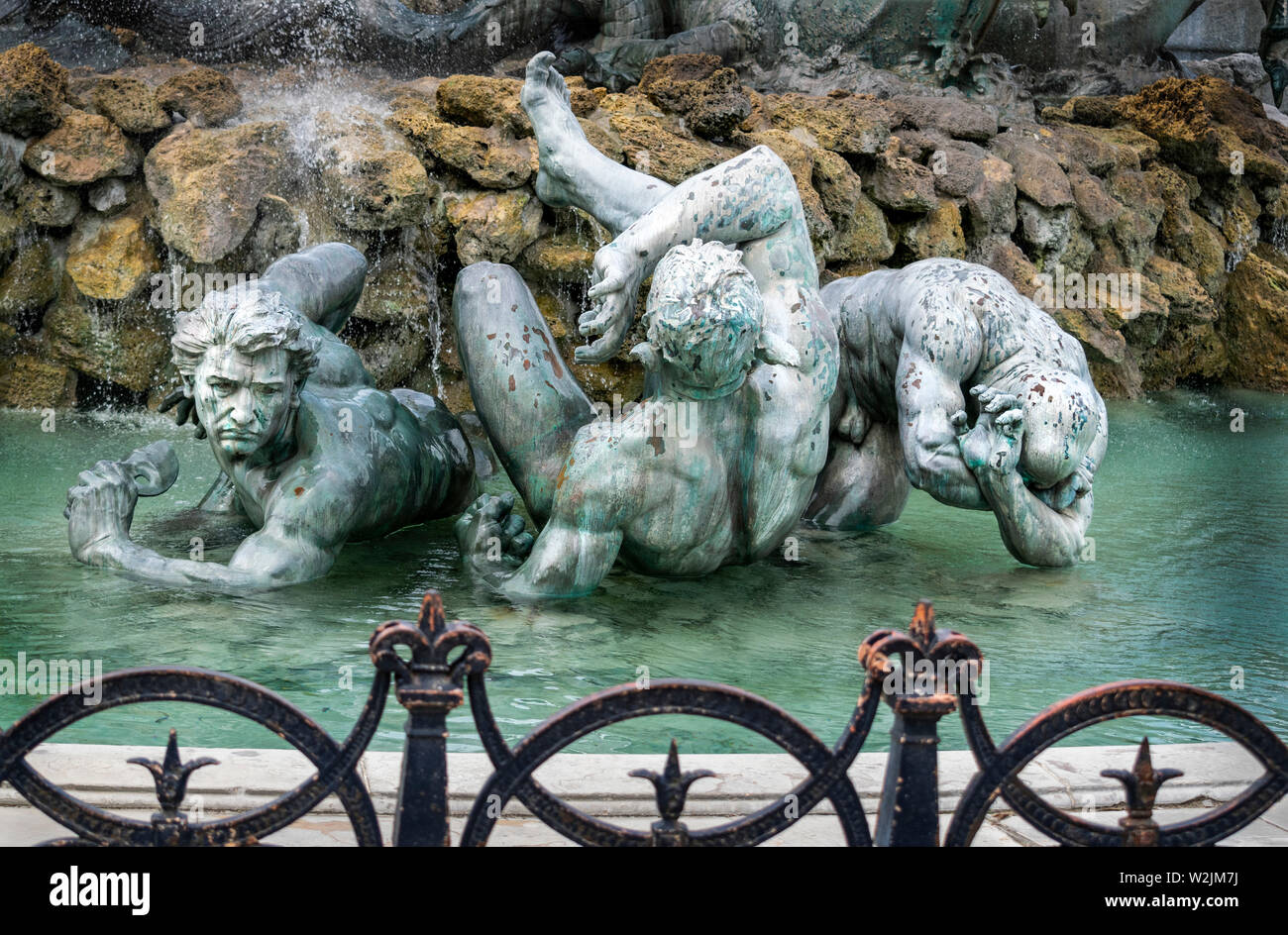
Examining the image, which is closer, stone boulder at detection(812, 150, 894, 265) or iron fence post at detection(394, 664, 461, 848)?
iron fence post at detection(394, 664, 461, 848)

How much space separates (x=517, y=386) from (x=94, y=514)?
4.44 feet

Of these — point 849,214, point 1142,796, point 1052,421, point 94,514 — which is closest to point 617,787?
point 1142,796

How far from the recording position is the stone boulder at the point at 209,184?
23.5ft

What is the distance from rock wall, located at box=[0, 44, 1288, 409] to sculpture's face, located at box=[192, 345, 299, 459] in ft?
11.5

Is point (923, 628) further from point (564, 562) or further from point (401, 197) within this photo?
point (401, 197)

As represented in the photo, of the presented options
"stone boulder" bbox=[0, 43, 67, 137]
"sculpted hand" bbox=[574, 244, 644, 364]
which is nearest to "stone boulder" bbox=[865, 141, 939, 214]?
"stone boulder" bbox=[0, 43, 67, 137]

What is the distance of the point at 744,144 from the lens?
810 cm

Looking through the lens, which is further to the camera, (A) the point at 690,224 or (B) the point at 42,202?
(B) the point at 42,202

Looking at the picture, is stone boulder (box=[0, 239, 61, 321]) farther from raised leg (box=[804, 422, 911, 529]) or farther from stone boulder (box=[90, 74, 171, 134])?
raised leg (box=[804, 422, 911, 529])

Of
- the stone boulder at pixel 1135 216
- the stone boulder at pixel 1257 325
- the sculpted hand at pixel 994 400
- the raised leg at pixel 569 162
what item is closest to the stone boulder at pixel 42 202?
the raised leg at pixel 569 162

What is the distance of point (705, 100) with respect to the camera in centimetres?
811

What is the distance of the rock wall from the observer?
7.34 metres

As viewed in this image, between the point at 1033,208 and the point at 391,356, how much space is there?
4259mm
